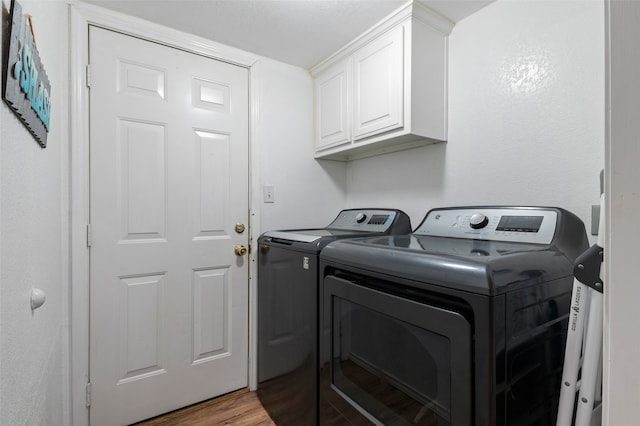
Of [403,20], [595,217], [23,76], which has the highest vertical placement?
[403,20]

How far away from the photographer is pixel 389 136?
162cm

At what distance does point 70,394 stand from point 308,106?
7.03 feet

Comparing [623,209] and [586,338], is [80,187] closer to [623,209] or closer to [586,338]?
[623,209]

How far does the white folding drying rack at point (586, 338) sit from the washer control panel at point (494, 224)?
1.08ft

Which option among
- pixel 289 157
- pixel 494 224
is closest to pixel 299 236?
pixel 289 157

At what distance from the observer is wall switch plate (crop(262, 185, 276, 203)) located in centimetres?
202

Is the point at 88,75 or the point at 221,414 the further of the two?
the point at 221,414

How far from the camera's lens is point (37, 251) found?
89cm

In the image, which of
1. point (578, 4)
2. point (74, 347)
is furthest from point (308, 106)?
point (74, 347)

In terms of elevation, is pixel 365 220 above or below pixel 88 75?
below

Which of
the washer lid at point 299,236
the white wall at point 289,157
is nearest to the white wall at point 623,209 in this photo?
the washer lid at point 299,236

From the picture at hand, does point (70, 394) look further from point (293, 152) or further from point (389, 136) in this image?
point (389, 136)

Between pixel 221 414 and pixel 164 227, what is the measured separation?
1.11 m

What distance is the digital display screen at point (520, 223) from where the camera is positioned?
3.75 feet
